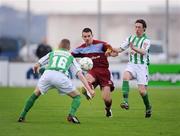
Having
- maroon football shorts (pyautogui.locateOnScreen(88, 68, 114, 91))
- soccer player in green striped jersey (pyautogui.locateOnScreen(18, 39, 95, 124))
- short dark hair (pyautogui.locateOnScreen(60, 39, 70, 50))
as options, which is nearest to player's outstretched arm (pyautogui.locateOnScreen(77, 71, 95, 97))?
soccer player in green striped jersey (pyautogui.locateOnScreen(18, 39, 95, 124))

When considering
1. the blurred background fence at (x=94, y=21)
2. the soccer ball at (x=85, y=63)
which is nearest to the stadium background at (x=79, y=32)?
the blurred background fence at (x=94, y=21)

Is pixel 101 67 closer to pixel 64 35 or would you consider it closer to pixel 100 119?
pixel 100 119

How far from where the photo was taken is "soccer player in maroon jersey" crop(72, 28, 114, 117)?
17484mm

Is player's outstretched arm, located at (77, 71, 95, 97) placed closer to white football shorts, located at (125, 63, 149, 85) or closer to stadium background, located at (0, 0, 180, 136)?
white football shorts, located at (125, 63, 149, 85)

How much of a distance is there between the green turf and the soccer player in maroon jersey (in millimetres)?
506

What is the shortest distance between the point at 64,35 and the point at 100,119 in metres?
19.5

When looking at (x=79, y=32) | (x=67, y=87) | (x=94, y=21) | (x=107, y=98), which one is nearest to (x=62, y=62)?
(x=67, y=87)

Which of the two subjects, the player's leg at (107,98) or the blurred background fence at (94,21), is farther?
the blurred background fence at (94,21)

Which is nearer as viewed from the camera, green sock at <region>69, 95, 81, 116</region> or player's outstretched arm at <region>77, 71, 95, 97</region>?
player's outstretched arm at <region>77, 71, 95, 97</region>

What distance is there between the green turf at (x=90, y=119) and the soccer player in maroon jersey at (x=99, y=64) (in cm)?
51

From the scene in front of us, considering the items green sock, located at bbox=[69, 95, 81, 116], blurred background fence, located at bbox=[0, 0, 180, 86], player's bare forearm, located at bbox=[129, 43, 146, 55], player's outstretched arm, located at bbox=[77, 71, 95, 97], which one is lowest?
green sock, located at bbox=[69, 95, 81, 116]

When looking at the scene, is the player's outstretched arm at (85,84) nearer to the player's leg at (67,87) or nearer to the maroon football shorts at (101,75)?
the player's leg at (67,87)

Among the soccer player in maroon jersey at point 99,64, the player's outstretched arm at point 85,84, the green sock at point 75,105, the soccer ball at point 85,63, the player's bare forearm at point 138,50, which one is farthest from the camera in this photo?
the soccer player in maroon jersey at point 99,64

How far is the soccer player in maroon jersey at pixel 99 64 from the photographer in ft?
57.4
